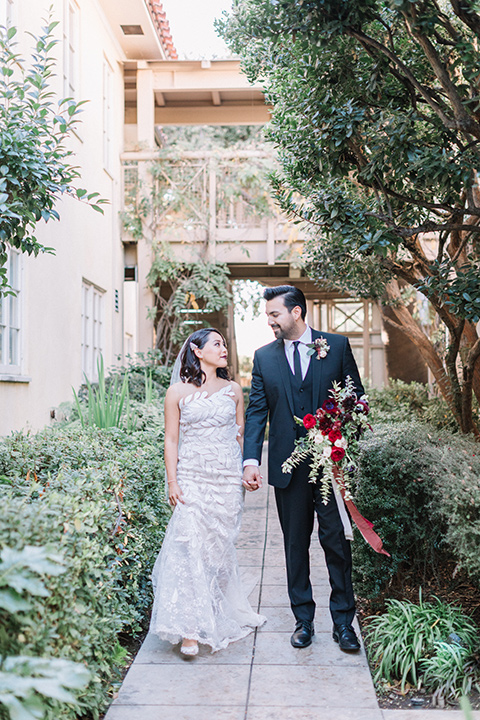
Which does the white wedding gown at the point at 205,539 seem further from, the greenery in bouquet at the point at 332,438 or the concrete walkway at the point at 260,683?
the greenery in bouquet at the point at 332,438

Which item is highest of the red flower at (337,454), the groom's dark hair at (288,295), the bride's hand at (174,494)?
the groom's dark hair at (288,295)

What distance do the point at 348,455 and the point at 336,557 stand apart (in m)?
0.59

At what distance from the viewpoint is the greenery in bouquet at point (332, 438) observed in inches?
158

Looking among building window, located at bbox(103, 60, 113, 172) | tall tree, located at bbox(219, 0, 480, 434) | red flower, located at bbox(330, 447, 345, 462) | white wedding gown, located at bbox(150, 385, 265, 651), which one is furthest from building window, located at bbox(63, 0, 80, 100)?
red flower, located at bbox(330, 447, 345, 462)

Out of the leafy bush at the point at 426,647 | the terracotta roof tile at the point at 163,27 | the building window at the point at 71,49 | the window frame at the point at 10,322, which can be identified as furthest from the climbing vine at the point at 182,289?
the leafy bush at the point at 426,647

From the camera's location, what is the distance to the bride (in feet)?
13.4

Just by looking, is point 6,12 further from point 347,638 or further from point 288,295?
point 347,638

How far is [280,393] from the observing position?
4.35 meters

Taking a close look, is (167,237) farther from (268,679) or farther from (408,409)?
(268,679)

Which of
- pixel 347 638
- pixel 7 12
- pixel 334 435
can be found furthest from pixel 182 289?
pixel 347 638

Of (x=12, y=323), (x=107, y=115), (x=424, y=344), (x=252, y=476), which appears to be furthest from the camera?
(x=107, y=115)

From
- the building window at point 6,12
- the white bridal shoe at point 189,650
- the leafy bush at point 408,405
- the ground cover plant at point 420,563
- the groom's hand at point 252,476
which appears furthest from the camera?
the leafy bush at point 408,405

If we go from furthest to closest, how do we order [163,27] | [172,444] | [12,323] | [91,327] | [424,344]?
1. [163,27]
2. [91,327]
3. [12,323]
4. [424,344]
5. [172,444]

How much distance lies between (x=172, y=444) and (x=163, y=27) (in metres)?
10.8
